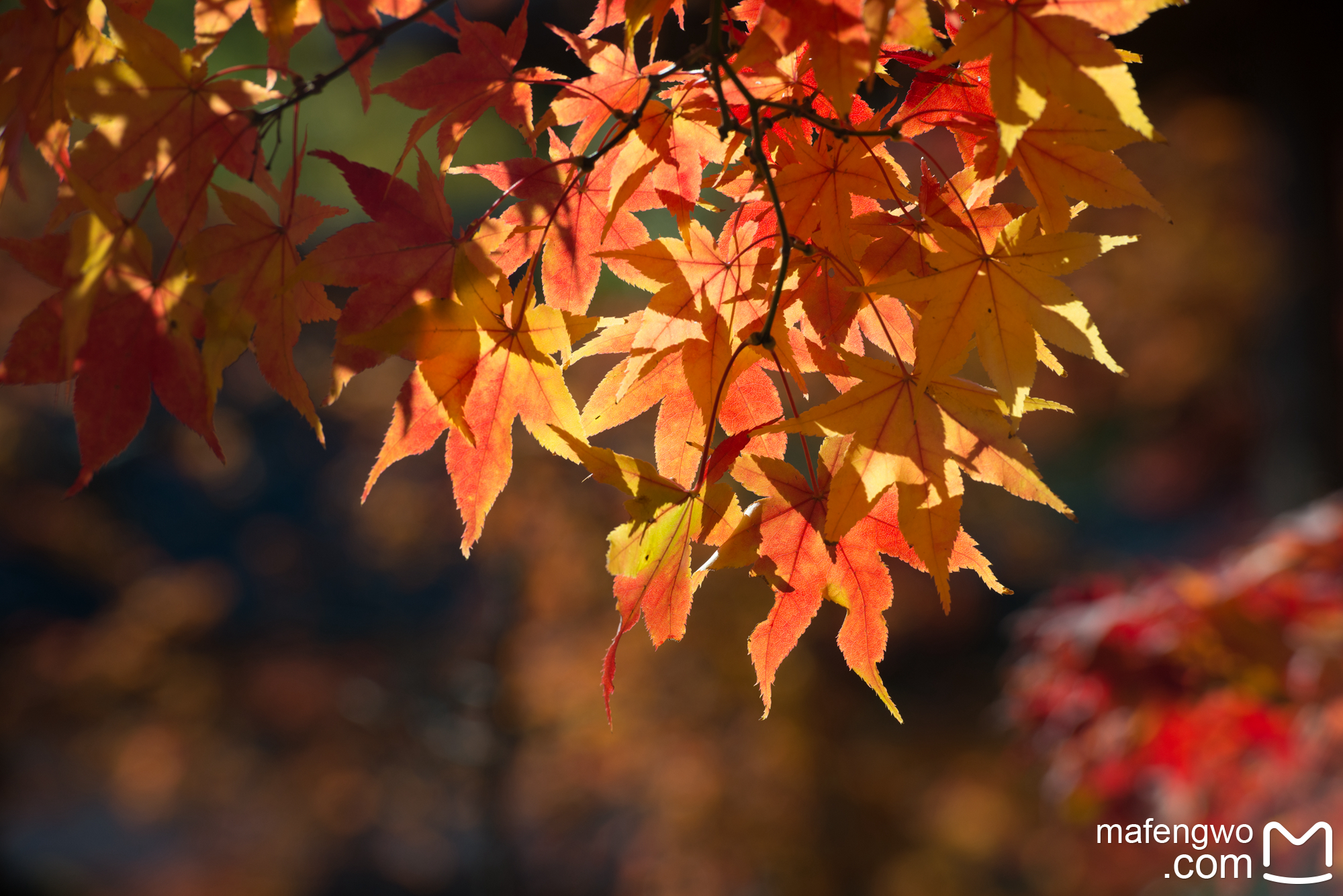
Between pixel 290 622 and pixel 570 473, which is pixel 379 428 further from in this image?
pixel 290 622

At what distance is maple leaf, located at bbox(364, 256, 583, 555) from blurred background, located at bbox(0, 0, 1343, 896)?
2.24 m

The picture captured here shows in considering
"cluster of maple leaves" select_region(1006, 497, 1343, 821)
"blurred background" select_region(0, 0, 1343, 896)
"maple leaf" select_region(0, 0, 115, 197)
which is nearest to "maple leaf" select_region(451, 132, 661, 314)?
"maple leaf" select_region(0, 0, 115, 197)

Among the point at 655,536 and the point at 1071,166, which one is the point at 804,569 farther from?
the point at 1071,166

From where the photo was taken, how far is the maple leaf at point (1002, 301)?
604mm

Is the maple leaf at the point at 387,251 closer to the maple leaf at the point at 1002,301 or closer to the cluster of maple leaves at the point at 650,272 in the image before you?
the cluster of maple leaves at the point at 650,272

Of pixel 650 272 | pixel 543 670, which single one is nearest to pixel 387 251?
pixel 650 272

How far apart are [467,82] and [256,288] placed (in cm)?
26

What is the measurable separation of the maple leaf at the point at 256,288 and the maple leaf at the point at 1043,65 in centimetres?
52

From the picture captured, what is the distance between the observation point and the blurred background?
13.8 feet

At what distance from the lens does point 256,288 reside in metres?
0.70

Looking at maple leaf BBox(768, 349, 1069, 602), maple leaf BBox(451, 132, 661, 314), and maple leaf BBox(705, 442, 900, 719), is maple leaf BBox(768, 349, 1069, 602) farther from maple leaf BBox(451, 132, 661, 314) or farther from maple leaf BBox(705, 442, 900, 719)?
maple leaf BBox(451, 132, 661, 314)

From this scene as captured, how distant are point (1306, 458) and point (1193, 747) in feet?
9.09

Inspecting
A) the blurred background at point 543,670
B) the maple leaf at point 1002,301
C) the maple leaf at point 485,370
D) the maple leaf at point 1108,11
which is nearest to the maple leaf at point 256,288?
the maple leaf at point 485,370

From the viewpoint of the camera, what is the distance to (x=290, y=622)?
554 centimetres
